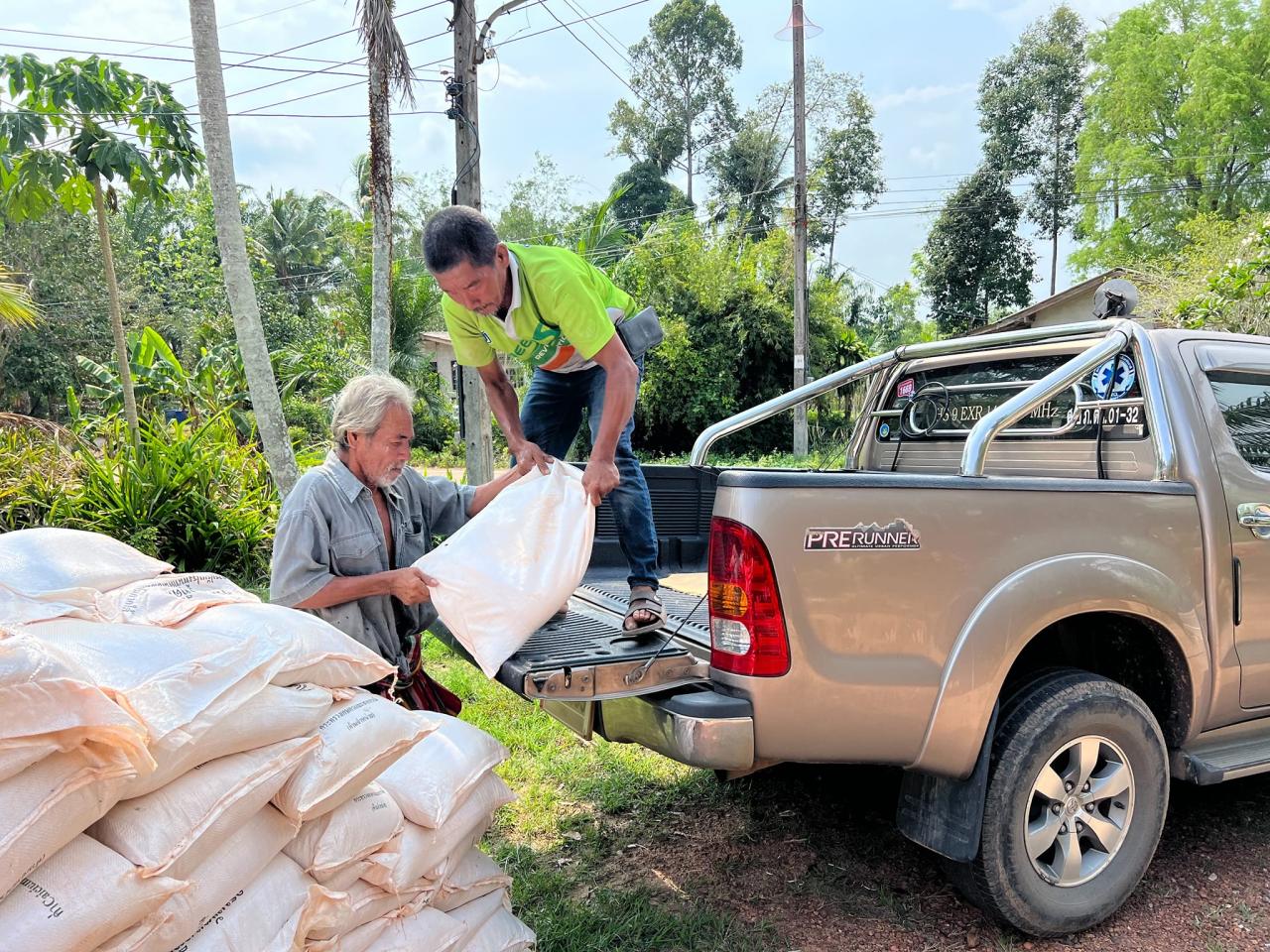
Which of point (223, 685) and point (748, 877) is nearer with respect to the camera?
point (223, 685)

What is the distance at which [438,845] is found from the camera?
2240 mm

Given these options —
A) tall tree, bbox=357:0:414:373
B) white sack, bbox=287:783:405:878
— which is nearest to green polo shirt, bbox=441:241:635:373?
white sack, bbox=287:783:405:878

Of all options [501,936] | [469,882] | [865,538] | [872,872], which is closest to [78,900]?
[469,882]

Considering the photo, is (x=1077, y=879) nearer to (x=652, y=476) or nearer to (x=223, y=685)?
(x=652, y=476)

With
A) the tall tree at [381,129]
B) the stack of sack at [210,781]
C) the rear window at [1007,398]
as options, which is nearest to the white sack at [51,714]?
the stack of sack at [210,781]

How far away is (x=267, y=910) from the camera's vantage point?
6.20ft

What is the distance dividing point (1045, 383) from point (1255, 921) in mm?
1886

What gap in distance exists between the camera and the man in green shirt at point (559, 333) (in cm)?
287

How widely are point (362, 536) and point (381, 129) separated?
6.52 m

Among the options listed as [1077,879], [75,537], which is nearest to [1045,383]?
[1077,879]

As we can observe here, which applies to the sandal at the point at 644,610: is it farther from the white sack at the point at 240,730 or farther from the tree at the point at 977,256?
the tree at the point at 977,256

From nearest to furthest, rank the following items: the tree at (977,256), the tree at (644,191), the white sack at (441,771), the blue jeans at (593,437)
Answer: the white sack at (441,771)
the blue jeans at (593,437)
the tree at (977,256)
the tree at (644,191)

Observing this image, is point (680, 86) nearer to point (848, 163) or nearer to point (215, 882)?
point (848, 163)

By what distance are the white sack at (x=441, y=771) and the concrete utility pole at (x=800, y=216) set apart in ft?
44.5
